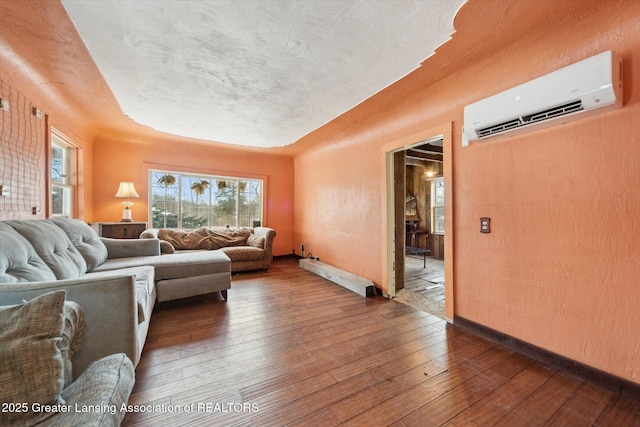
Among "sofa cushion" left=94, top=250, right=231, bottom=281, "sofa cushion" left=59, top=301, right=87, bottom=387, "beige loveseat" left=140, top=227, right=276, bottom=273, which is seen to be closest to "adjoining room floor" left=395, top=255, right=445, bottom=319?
"sofa cushion" left=94, top=250, right=231, bottom=281

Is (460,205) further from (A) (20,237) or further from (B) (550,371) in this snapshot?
(A) (20,237)

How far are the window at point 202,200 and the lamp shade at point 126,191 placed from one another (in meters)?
0.47

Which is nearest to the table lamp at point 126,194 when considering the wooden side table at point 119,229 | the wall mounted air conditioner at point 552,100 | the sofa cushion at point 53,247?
the wooden side table at point 119,229

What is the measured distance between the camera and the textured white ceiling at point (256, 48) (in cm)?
145

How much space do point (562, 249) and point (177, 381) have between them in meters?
2.75

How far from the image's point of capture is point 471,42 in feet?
5.69

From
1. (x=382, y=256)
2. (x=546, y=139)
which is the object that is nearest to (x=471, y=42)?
(x=546, y=139)

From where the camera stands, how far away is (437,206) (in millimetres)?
6113

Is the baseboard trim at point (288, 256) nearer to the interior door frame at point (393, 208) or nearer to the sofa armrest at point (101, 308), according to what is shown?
the interior door frame at point (393, 208)

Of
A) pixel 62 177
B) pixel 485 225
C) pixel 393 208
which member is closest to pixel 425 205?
pixel 393 208

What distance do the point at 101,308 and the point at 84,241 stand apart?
60.9 inches

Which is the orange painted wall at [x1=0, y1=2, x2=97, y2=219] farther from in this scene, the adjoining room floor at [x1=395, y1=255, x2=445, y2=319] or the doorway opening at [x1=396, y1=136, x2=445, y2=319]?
the doorway opening at [x1=396, y1=136, x2=445, y2=319]

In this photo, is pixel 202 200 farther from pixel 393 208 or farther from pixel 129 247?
pixel 393 208

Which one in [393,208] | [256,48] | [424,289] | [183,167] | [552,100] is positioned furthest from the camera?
[183,167]
